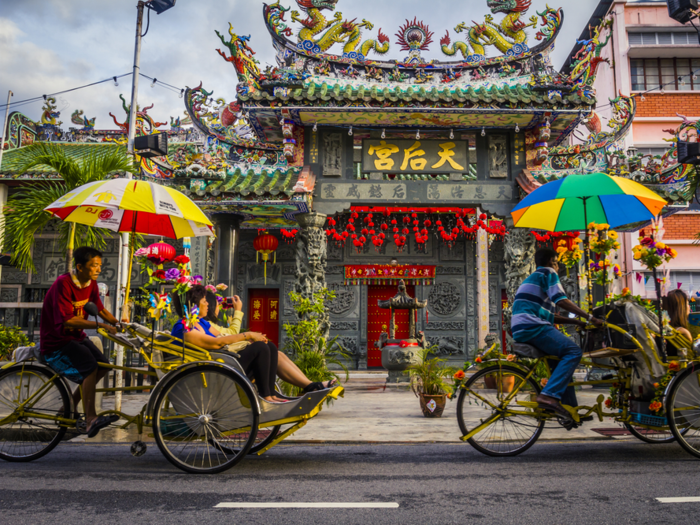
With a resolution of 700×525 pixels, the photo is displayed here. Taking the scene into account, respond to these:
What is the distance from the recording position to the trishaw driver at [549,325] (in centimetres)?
434

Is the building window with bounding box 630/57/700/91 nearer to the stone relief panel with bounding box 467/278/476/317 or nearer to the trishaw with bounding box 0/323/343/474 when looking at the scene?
the stone relief panel with bounding box 467/278/476/317

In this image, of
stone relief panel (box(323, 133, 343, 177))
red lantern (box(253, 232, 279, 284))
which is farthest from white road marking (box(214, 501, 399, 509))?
red lantern (box(253, 232, 279, 284))

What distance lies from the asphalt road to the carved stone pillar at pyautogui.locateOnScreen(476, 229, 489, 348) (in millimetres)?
8846

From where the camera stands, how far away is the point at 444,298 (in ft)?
47.6

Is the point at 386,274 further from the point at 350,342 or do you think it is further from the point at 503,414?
the point at 503,414

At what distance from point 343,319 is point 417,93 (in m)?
6.49

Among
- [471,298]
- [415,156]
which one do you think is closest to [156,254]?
[415,156]

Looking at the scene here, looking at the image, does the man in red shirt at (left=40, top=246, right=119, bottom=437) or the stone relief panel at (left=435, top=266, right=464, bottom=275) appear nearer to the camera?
the man in red shirt at (left=40, top=246, right=119, bottom=437)

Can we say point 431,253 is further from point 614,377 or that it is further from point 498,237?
point 614,377

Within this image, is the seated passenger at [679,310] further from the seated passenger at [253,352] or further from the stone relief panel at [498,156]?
the stone relief panel at [498,156]

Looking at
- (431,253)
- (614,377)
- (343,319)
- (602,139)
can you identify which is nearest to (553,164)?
(602,139)

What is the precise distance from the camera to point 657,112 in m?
18.5

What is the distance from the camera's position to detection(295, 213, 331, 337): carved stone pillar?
35.7 feet

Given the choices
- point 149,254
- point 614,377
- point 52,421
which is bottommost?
point 52,421
